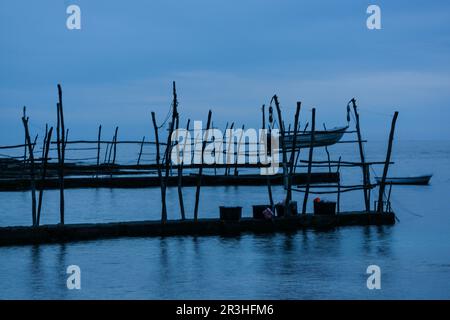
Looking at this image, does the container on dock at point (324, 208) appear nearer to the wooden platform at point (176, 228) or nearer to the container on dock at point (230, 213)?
the wooden platform at point (176, 228)

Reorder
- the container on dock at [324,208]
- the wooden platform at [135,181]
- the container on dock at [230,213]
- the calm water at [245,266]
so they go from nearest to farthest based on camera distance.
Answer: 1. the calm water at [245,266]
2. the container on dock at [230,213]
3. the container on dock at [324,208]
4. the wooden platform at [135,181]

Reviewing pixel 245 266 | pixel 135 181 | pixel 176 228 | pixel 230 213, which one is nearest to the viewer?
pixel 245 266

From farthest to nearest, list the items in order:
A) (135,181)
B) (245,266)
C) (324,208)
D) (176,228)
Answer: (135,181) → (324,208) → (176,228) → (245,266)

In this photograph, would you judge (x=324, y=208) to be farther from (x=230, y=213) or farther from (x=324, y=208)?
(x=230, y=213)

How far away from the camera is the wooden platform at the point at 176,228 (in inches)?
592

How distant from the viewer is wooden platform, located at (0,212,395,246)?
49.4 feet

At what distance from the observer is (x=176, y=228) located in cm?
1620

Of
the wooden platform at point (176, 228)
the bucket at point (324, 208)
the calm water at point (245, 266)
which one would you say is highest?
the bucket at point (324, 208)

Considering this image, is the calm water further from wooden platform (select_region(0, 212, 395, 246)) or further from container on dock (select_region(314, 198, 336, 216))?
container on dock (select_region(314, 198, 336, 216))

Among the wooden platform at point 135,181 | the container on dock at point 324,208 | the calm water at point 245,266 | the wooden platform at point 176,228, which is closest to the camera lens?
the calm water at point 245,266

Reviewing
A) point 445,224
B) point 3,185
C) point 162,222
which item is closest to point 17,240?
point 162,222

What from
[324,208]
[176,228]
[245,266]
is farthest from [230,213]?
[245,266]

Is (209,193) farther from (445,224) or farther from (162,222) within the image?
(162,222)

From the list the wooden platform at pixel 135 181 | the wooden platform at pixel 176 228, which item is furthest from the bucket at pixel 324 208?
the wooden platform at pixel 135 181
